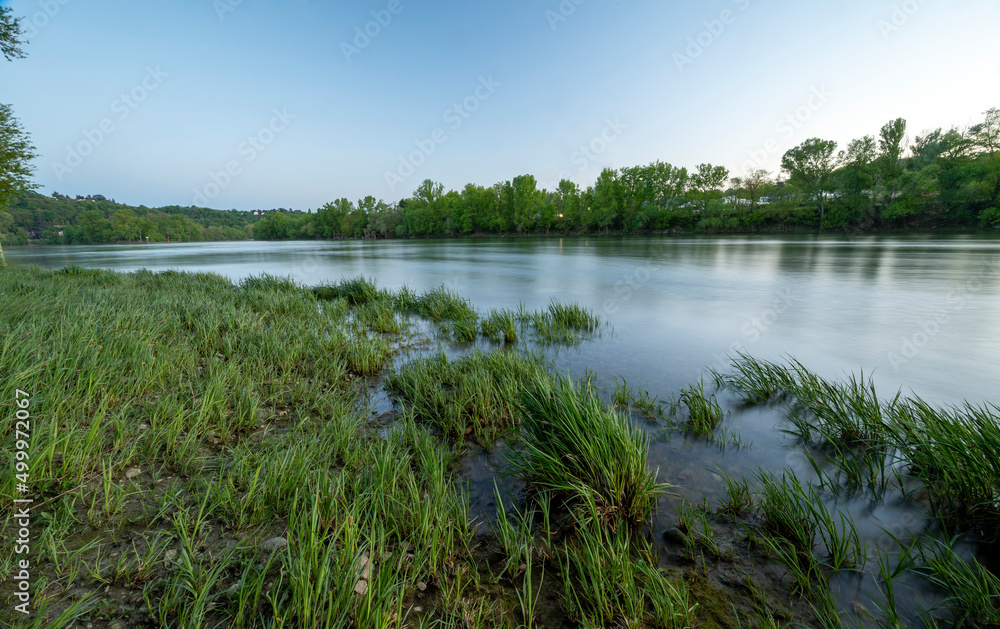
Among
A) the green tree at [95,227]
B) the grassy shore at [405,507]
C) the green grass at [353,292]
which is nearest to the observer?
the grassy shore at [405,507]

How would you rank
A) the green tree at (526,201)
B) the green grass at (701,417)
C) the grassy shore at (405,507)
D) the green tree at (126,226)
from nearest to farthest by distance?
the grassy shore at (405,507) < the green grass at (701,417) < the green tree at (526,201) < the green tree at (126,226)

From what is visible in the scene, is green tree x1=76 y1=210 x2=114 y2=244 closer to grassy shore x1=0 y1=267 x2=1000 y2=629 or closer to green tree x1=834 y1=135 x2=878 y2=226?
grassy shore x1=0 y1=267 x2=1000 y2=629

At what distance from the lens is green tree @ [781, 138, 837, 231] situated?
213 feet

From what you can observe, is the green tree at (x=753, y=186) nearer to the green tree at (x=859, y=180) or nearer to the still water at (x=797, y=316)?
the green tree at (x=859, y=180)

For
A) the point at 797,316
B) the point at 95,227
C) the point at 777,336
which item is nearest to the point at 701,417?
the point at 777,336

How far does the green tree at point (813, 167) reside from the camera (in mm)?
65062

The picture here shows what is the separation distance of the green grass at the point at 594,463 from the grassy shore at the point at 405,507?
0.8 inches

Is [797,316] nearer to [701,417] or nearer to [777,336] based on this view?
[777,336]

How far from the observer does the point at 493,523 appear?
3238mm

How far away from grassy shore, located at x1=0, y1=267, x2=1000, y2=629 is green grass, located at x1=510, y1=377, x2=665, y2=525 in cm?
2

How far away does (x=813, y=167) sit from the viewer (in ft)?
221

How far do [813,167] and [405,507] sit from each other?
91.5m

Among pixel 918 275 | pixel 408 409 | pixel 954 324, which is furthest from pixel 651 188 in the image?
pixel 408 409

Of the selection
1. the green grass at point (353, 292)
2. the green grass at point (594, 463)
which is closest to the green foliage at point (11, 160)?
the green grass at point (353, 292)
